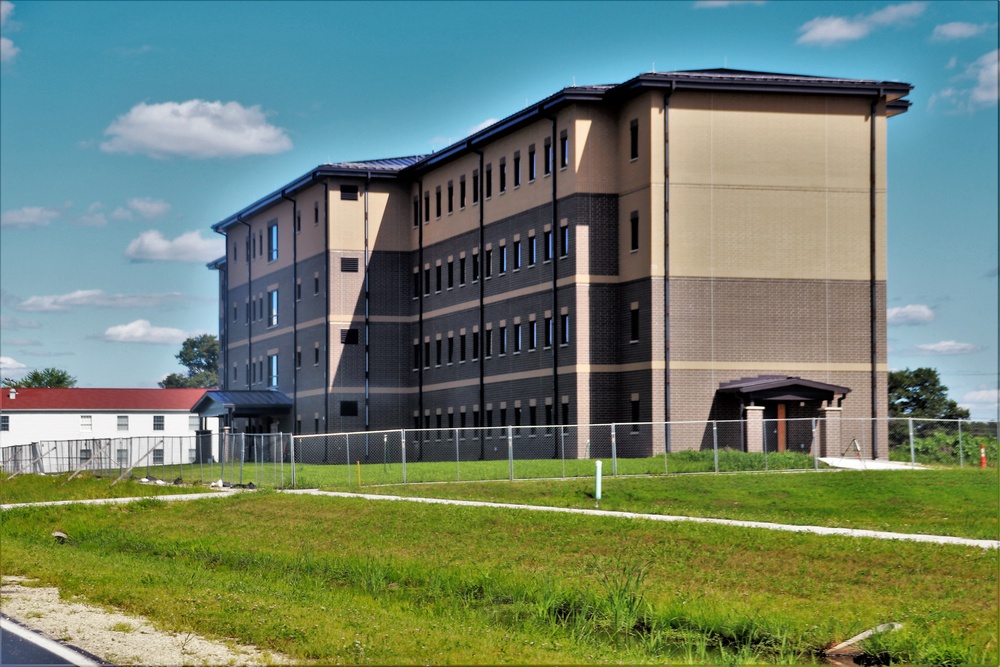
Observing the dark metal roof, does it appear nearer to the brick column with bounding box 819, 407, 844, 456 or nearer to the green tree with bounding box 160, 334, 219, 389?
the brick column with bounding box 819, 407, 844, 456

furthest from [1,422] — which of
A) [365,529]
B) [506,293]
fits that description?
[365,529]

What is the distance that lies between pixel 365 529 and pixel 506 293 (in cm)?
3414

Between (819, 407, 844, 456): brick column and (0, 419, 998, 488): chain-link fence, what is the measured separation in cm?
5

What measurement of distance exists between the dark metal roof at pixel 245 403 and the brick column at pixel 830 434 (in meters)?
35.6

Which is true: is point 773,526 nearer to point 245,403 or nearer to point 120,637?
point 120,637

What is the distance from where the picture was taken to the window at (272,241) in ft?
266

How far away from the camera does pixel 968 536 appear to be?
81.9 feet

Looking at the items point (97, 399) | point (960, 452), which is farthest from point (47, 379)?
point (960, 452)

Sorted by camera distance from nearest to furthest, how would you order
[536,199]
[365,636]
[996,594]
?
1. [365,636]
2. [996,594]
3. [536,199]

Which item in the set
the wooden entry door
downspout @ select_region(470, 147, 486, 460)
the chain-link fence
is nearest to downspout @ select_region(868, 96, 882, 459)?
the chain-link fence

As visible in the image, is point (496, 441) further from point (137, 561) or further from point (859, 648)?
point (859, 648)

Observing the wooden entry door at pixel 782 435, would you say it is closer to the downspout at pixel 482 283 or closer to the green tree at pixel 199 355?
the downspout at pixel 482 283

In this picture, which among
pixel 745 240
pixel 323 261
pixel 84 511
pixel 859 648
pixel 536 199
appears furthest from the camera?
pixel 323 261

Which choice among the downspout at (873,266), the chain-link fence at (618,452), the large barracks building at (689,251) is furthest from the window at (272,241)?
the downspout at (873,266)
